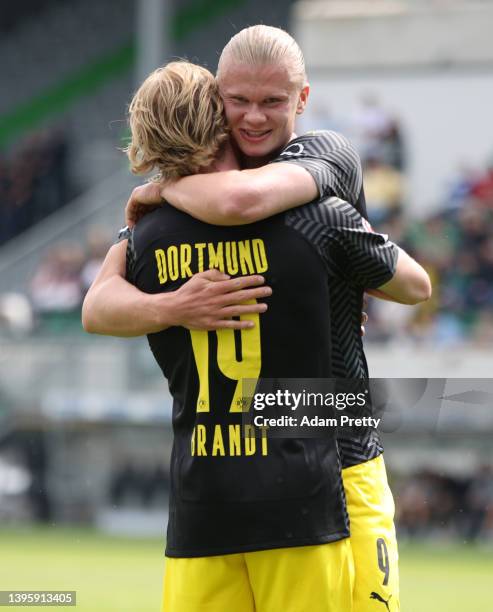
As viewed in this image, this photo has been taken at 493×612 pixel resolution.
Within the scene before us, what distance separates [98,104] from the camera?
21844 mm

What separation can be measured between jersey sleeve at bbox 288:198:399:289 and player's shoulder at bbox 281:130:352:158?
14 centimetres

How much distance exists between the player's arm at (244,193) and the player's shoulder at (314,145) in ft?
0.33

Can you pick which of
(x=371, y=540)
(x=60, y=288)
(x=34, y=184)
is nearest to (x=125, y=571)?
(x=60, y=288)

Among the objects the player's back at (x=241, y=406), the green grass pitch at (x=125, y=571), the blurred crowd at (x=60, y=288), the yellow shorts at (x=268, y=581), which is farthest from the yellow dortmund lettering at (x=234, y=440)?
the blurred crowd at (x=60, y=288)

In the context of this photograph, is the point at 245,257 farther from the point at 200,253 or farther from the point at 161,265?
the point at 161,265

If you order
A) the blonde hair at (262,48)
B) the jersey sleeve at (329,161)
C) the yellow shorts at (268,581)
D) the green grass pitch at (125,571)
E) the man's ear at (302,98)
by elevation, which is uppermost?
the blonde hair at (262,48)

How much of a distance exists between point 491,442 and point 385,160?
3.35 meters

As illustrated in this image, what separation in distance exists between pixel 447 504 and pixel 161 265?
8544 mm

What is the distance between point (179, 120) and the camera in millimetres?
3033

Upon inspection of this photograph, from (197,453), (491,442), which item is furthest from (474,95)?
(197,453)

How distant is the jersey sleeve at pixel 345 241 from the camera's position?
3016mm

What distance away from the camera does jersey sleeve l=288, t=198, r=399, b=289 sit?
3016 millimetres

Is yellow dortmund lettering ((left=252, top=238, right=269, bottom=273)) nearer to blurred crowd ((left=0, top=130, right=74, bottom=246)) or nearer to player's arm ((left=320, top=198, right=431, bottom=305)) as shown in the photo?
player's arm ((left=320, top=198, right=431, bottom=305))

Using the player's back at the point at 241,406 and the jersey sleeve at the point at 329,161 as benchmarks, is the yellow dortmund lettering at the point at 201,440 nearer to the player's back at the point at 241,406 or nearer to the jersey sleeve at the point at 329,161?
the player's back at the point at 241,406
